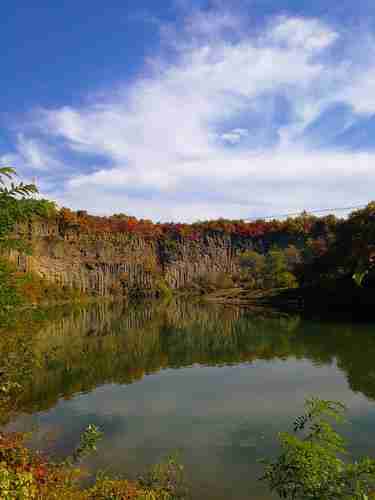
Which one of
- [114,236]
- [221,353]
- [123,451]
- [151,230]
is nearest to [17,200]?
[123,451]

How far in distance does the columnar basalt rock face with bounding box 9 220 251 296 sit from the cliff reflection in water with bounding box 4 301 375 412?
5517 cm

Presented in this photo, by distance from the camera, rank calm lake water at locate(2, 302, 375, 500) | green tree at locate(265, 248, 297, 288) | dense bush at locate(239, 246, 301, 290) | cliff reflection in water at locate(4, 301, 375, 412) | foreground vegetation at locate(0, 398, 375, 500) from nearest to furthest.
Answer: foreground vegetation at locate(0, 398, 375, 500), calm lake water at locate(2, 302, 375, 500), cliff reflection in water at locate(4, 301, 375, 412), green tree at locate(265, 248, 297, 288), dense bush at locate(239, 246, 301, 290)

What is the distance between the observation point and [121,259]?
388ft

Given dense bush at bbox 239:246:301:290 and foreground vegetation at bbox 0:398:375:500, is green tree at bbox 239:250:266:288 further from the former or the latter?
foreground vegetation at bbox 0:398:375:500

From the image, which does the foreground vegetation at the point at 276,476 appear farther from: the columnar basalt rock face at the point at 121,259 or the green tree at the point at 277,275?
the columnar basalt rock face at the point at 121,259

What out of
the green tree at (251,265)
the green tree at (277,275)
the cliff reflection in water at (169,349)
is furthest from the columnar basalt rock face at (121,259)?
the cliff reflection in water at (169,349)

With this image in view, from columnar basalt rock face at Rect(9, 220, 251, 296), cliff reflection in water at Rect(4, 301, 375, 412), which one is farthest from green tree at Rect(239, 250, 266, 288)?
cliff reflection in water at Rect(4, 301, 375, 412)

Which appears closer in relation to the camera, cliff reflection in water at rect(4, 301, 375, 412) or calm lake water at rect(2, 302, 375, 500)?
calm lake water at rect(2, 302, 375, 500)

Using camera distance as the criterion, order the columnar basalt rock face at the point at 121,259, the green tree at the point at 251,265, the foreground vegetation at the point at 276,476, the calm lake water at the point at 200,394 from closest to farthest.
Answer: the foreground vegetation at the point at 276,476 → the calm lake water at the point at 200,394 → the green tree at the point at 251,265 → the columnar basalt rock face at the point at 121,259

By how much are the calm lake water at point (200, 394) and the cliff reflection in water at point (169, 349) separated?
80 mm

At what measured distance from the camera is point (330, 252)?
5709 centimetres

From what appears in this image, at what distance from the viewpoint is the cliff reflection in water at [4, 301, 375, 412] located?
18.5 metres

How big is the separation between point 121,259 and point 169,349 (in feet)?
297

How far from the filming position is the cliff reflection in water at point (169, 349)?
18.5m
